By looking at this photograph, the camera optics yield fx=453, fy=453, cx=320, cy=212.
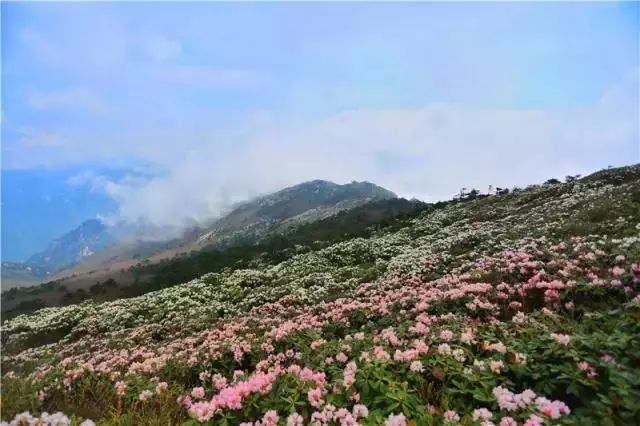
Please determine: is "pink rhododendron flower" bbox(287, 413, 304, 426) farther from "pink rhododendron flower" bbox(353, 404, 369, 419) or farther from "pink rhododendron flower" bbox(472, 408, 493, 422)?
"pink rhododendron flower" bbox(472, 408, 493, 422)

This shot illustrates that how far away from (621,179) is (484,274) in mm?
30776

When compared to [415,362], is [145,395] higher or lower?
lower

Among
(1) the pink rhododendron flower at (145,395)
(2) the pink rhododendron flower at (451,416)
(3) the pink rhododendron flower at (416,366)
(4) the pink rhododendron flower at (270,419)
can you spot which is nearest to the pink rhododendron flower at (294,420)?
(4) the pink rhododendron flower at (270,419)

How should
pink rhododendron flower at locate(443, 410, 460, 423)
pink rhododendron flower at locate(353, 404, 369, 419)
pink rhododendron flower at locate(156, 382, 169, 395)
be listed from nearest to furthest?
Result: pink rhododendron flower at locate(443, 410, 460, 423) < pink rhododendron flower at locate(353, 404, 369, 419) < pink rhododendron flower at locate(156, 382, 169, 395)

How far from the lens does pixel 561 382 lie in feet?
15.7

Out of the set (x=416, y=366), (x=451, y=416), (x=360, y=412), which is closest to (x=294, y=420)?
(x=360, y=412)

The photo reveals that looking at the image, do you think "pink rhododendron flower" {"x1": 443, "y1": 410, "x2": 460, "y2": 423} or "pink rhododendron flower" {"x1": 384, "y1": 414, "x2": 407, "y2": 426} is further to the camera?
"pink rhododendron flower" {"x1": 443, "y1": 410, "x2": 460, "y2": 423}

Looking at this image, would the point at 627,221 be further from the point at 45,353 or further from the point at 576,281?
the point at 45,353

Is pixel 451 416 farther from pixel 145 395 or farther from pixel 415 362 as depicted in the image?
pixel 145 395

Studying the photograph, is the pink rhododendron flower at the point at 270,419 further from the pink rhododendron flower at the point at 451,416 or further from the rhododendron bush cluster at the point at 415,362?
the pink rhododendron flower at the point at 451,416

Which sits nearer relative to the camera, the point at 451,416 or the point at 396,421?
the point at 396,421

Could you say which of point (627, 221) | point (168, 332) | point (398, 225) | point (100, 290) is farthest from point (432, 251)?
point (100, 290)

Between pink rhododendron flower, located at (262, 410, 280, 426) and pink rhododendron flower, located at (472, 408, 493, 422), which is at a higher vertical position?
pink rhododendron flower, located at (262, 410, 280, 426)

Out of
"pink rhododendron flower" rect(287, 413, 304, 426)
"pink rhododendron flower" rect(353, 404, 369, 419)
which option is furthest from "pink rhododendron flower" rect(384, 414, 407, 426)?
"pink rhododendron flower" rect(287, 413, 304, 426)
